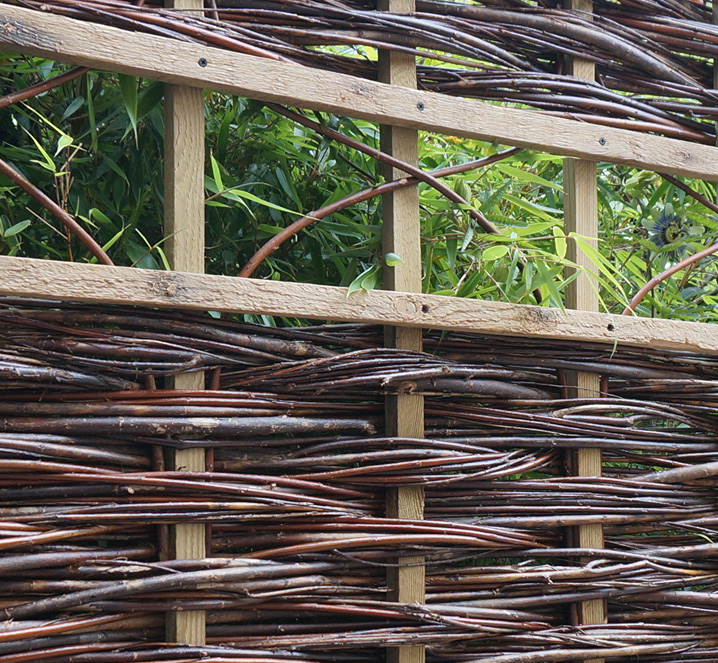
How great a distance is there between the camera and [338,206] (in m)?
0.89

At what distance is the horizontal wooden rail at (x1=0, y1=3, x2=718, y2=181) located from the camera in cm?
75

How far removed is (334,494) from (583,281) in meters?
0.40

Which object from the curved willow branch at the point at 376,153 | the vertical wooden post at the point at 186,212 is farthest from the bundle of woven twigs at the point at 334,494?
the curved willow branch at the point at 376,153

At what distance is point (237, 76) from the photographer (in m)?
0.81

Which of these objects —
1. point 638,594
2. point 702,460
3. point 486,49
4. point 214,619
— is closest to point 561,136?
point 486,49

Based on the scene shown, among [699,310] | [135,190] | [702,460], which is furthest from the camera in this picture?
[699,310]

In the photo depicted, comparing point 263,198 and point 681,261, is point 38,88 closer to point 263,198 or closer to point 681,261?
point 263,198

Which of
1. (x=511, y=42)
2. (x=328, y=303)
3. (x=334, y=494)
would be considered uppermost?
(x=511, y=42)

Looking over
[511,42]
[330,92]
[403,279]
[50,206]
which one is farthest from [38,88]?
[511,42]

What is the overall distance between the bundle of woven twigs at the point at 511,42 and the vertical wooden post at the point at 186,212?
0.25 ft

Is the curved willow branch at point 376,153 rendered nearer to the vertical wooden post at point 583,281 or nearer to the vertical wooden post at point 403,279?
the vertical wooden post at point 403,279

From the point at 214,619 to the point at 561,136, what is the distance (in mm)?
658

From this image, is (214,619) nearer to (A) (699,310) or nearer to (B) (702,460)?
(B) (702,460)

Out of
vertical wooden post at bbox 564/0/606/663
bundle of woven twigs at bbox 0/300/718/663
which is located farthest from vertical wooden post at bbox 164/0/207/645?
vertical wooden post at bbox 564/0/606/663
